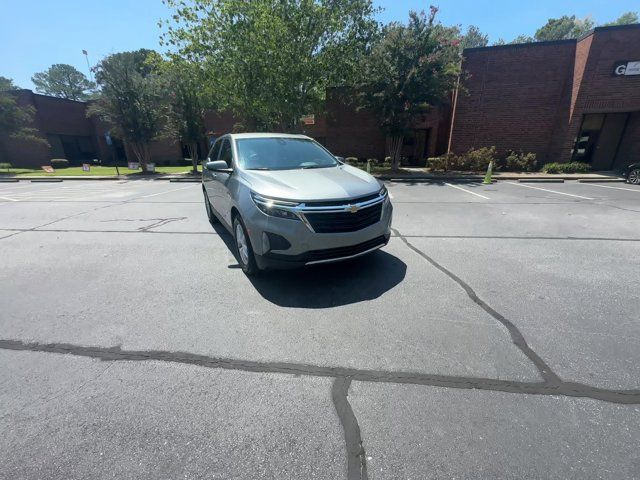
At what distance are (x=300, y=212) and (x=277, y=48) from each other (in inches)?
603

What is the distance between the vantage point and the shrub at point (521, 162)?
685 inches

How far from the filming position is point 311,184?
3.68 m

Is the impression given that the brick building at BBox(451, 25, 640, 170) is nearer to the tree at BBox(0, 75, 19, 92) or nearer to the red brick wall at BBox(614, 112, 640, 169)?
the red brick wall at BBox(614, 112, 640, 169)

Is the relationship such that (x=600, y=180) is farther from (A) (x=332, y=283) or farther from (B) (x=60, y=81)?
(B) (x=60, y=81)

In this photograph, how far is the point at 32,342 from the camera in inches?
114

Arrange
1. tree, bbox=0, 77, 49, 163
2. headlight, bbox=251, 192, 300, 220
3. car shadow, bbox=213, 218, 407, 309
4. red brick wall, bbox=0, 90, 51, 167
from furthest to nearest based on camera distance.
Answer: red brick wall, bbox=0, 90, 51, 167, tree, bbox=0, 77, 49, 163, car shadow, bbox=213, 218, 407, 309, headlight, bbox=251, 192, 300, 220

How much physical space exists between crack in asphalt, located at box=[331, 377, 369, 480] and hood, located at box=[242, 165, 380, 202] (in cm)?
195

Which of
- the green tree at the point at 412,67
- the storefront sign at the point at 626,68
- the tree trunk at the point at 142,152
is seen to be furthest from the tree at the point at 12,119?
the storefront sign at the point at 626,68

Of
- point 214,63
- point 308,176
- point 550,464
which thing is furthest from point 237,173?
point 214,63

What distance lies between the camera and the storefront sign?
14953mm

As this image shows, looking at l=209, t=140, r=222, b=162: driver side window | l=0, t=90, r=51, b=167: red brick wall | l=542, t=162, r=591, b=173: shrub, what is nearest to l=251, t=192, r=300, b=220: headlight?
l=209, t=140, r=222, b=162: driver side window

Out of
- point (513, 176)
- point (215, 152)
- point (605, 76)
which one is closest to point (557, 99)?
point (605, 76)

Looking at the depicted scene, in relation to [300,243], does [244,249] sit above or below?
below

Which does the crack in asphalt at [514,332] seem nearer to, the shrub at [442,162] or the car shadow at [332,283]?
the car shadow at [332,283]
